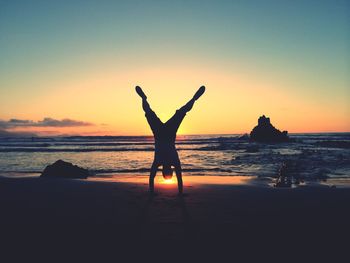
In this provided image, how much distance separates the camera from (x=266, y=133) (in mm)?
74688

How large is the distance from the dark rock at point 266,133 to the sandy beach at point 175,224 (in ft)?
209

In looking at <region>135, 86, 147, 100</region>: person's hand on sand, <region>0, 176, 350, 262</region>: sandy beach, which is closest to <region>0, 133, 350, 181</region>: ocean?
<region>0, 176, 350, 262</region>: sandy beach

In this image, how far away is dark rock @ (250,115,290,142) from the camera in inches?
2788

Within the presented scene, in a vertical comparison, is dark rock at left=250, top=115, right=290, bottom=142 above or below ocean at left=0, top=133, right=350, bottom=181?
above

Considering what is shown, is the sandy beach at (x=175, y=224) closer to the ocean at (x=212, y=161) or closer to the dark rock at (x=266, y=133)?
the ocean at (x=212, y=161)

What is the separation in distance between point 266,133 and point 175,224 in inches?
2835

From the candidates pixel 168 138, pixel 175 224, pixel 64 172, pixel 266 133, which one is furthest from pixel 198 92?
pixel 266 133

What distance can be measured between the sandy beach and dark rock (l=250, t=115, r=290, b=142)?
209 ft

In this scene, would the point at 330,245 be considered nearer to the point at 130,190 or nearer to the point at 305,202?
the point at 305,202

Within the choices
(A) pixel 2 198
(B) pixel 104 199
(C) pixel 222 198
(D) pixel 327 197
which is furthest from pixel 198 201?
(A) pixel 2 198

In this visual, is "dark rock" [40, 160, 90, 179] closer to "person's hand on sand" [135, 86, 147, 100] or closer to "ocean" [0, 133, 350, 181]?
"ocean" [0, 133, 350, 181]

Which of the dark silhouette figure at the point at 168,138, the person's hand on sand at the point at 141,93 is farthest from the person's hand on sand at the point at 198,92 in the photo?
the person's hand on sand at the point at 141,93

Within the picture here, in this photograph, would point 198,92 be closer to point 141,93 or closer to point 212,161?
point 141,93

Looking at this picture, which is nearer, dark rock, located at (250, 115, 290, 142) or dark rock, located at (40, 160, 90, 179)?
dark rock, located at (40, 160, 90, 179)
